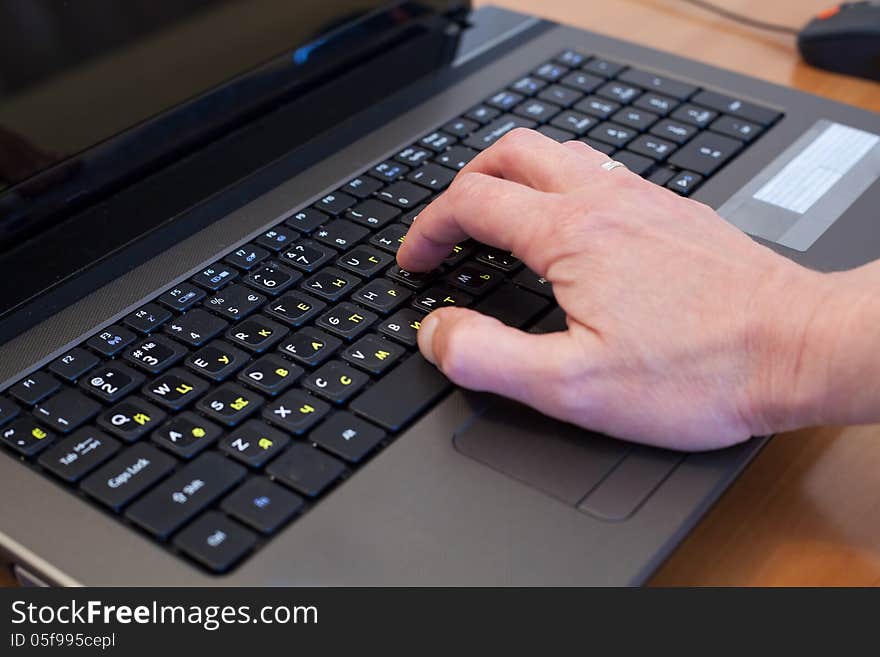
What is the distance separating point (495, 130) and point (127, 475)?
1.43ft

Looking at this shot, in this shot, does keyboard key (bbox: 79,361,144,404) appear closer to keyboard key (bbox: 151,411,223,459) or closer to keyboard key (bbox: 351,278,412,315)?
keyboard key (bbox: 151,411,223,459)

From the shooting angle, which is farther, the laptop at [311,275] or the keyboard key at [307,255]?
the keyboard key at [307,255]

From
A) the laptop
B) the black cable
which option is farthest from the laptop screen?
the black cable

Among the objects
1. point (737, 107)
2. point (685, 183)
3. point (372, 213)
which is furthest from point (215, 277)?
point (737, 107)

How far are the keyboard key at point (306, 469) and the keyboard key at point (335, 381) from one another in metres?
0.04

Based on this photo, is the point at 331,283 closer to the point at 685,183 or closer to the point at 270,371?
the point at 270,371

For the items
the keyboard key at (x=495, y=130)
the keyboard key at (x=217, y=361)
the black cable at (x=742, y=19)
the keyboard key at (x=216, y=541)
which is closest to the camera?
the keyboard key at (x=216, y=541)

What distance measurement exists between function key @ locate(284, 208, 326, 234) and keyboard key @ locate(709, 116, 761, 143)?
0.34 metres

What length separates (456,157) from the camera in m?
0.79

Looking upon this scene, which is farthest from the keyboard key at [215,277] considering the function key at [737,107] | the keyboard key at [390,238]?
the function key at [737,107]

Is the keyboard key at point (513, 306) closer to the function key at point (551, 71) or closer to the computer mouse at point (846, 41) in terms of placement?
the function key at point (551, 71)

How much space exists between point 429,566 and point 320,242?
29 centimetres

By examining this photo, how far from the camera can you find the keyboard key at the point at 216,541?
48cm

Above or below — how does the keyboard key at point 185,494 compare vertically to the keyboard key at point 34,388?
above
